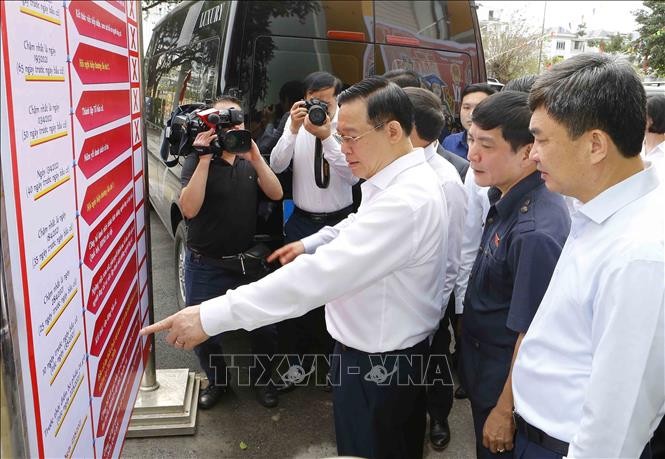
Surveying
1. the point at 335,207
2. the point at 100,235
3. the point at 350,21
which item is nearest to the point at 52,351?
the point at 100,235

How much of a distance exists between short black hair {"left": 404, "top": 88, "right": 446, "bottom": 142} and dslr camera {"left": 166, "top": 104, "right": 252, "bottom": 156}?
2.75 ft

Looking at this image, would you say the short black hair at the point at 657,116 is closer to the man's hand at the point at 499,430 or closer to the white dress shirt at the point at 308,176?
the white dress shirt at the point at 308,176

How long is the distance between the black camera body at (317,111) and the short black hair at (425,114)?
1.76 feet

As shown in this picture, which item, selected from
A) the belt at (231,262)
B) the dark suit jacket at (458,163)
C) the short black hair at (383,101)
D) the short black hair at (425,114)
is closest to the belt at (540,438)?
the short black hair at (383,101)

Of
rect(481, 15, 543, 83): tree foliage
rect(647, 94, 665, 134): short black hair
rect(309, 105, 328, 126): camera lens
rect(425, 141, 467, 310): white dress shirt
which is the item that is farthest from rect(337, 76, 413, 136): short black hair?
rect(481, 15, 543, 83): tree foliage

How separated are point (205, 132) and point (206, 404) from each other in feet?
4.87

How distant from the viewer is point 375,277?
67.7 inches

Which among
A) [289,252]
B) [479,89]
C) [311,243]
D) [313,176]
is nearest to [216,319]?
[289,252]

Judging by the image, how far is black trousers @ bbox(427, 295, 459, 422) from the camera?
2.34 m

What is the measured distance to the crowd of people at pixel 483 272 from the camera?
110 centimetres

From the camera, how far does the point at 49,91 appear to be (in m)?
1.16

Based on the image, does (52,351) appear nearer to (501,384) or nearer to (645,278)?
(645,278)

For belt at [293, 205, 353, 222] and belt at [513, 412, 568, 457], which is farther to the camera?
belt at [293, 205, 353, 222]

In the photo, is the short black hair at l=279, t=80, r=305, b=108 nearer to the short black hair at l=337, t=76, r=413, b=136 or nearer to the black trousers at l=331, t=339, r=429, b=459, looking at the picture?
the short black hair at l=337, t=76, r=413, b=136
